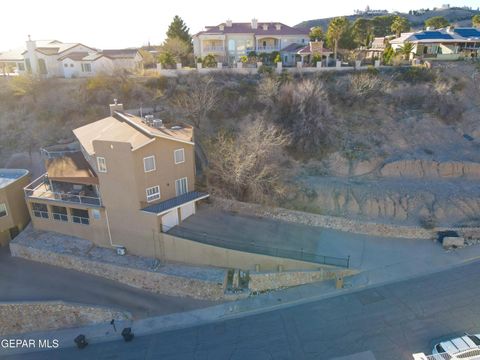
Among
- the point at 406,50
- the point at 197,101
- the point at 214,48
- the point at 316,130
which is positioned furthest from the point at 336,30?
the point at 197,101

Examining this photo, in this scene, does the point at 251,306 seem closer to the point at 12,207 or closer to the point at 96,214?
the point at 96,214

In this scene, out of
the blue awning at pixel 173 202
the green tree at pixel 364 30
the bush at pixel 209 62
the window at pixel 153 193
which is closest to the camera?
the blue awning at pixel 173 202

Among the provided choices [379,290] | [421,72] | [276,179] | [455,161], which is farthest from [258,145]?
[421,72]

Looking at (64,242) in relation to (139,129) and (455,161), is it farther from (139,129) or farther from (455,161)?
(455,161)

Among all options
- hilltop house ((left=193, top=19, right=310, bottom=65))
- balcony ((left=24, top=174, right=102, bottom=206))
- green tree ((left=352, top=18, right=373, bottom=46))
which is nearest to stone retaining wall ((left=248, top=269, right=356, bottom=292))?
balcony ((left=24, top=174, right=102, bottom=206))

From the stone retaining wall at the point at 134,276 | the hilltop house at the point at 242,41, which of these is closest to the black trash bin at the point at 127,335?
the stone retaining wall at the point at 134,276

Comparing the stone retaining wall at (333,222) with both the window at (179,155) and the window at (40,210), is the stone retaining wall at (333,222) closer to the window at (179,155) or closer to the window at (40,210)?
the window at (179,155)

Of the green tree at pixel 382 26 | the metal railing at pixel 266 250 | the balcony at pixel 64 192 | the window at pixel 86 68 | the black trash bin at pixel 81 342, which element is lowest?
the black trash bin at pixel 81 342
